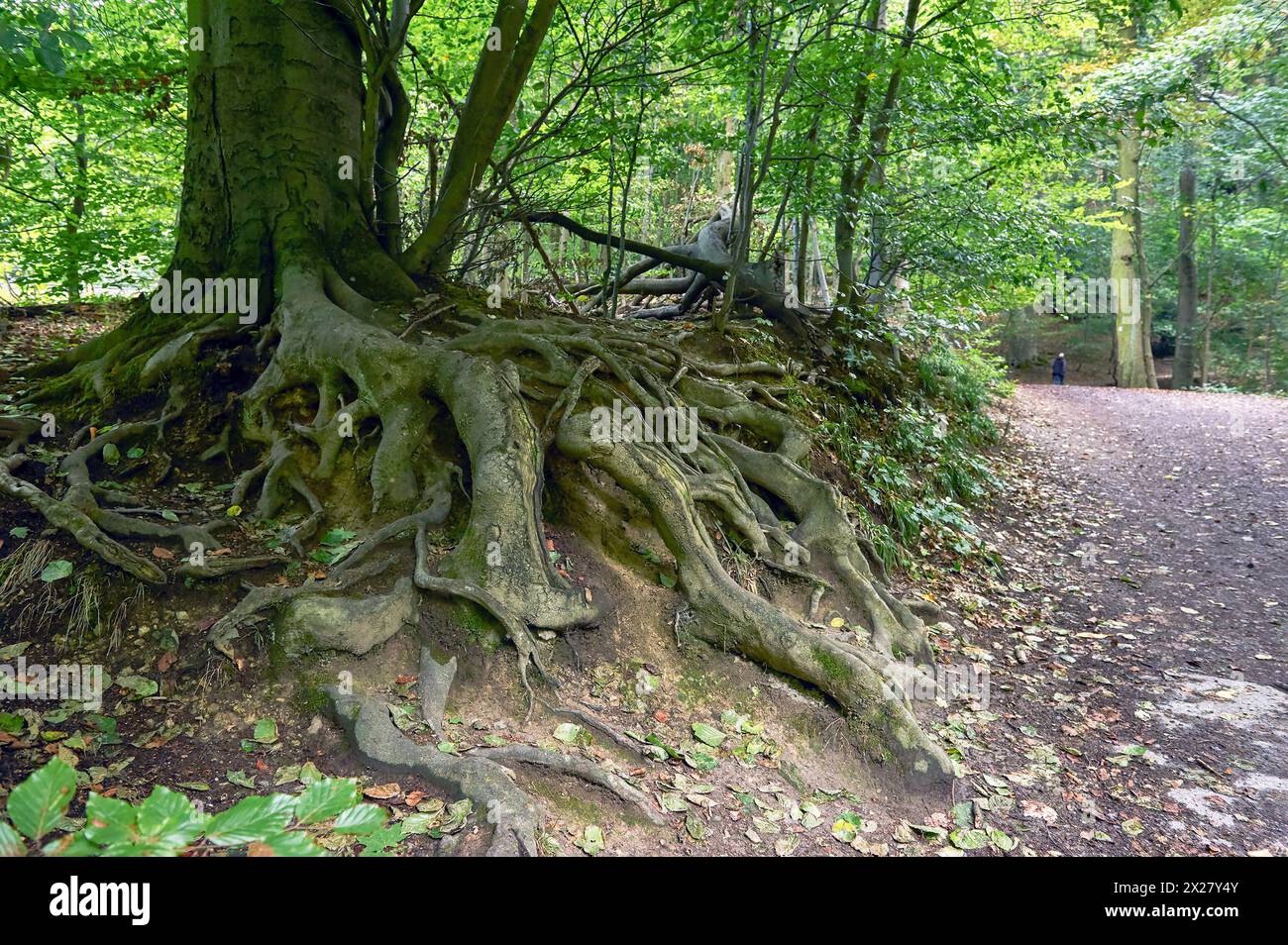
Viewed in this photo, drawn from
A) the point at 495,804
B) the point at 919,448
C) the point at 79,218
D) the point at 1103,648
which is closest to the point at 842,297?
the point at 919,448

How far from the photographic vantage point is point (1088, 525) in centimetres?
884

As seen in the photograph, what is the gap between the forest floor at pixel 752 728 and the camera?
328 centimetres

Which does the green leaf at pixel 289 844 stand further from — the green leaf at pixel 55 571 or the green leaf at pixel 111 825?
the green leaf at pixel 55 571

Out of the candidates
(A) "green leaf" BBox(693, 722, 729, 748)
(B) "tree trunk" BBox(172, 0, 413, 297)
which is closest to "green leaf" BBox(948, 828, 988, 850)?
(A) "green leaf" BBox(693, 722, 729, 748)

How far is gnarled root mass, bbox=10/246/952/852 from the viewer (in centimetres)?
409

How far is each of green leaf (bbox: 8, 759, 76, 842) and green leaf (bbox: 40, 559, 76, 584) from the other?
339cm

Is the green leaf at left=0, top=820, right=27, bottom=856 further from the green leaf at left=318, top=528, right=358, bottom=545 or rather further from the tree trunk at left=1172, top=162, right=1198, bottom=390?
the tree trunk at left=1172, top=162, right=1198, bottom=390

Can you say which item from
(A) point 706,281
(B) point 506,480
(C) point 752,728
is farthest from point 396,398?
(A) point 706,281

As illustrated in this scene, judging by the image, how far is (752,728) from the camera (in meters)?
4.17

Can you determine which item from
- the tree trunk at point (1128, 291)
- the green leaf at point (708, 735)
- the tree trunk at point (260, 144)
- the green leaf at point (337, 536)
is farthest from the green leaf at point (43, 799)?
the tree trunk at point (1128, 291)

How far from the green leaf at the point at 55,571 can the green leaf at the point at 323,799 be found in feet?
11.8

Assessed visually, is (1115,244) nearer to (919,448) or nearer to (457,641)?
(919,448)

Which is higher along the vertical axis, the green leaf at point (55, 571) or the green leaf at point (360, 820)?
the green leaf at point (55, 571)
